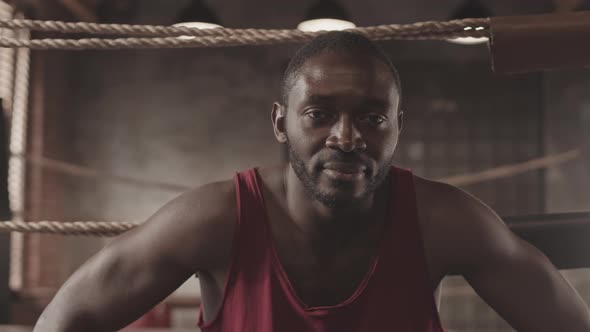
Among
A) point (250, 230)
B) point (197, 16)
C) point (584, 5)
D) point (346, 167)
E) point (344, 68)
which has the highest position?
point (584, 5)

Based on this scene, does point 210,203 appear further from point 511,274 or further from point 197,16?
point 197,16

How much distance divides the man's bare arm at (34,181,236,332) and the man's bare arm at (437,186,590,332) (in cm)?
34

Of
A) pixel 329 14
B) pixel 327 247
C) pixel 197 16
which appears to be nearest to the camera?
pixel 327 247

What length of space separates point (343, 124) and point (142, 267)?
347mm

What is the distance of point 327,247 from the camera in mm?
847

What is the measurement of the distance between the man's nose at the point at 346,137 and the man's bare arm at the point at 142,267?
0.65 feet

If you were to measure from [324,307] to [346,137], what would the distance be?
0.82 feet

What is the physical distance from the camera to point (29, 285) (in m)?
3.62

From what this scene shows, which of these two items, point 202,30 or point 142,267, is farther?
point 202,30

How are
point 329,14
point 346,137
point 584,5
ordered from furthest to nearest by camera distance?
point 584,5 → point 329,14 → point 346,137

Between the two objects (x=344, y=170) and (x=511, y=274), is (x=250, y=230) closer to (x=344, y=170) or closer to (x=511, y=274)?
(x=344, y=170)

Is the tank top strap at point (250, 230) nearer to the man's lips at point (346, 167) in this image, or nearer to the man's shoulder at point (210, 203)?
the man's shoulder at point (210, 203)

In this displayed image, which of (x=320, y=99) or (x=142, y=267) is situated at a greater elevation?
(x=320, y=99)

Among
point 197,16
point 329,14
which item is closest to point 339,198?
point 329,14
